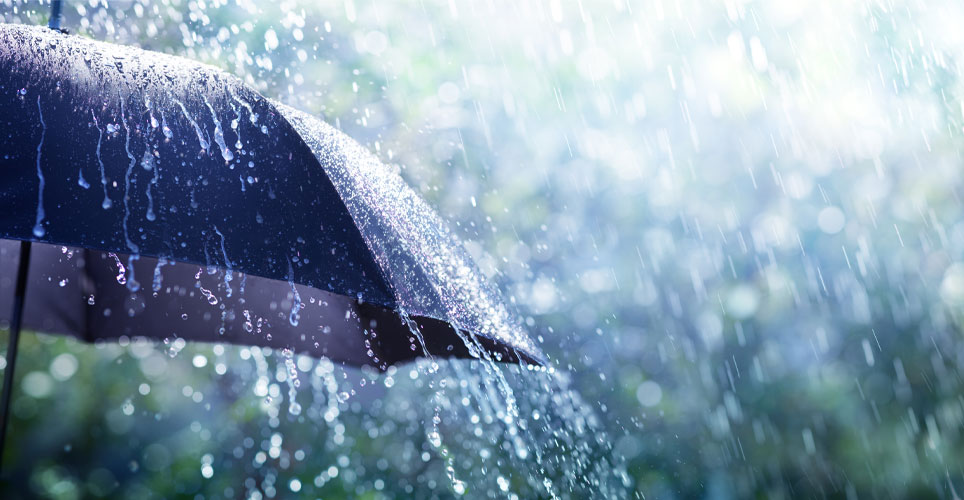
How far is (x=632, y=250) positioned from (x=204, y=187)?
4.91m

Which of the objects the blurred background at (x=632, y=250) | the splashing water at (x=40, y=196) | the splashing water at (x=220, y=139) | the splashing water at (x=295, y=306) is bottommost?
the blurred background at (x=632, y=250)

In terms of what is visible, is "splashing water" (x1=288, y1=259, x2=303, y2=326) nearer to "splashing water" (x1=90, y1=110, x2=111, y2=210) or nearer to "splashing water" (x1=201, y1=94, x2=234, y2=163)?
"splashing water" (x1=201, y1=94, x2=234, y2=163)

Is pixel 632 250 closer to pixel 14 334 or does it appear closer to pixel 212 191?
pixel 14 334

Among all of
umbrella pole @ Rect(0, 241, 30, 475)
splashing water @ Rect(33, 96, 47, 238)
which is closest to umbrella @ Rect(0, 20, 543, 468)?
splashing water @ Rect(33, 96, 47, 238)

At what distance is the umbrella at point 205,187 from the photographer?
3.77 feet

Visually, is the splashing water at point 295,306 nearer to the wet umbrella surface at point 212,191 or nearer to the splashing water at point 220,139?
the wet umbrella surface at point 212,191

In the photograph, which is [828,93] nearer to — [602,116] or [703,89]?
[703,89]

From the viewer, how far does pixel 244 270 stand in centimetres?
120

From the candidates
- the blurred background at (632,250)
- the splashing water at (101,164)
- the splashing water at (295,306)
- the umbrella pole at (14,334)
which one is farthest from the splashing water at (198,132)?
the blurred background at (632,250)

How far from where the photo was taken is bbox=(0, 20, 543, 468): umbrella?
3.77ft

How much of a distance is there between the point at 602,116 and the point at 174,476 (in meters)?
3.92

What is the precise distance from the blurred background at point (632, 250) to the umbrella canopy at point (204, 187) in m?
3.96

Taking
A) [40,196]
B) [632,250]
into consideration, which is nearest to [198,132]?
[40,196]

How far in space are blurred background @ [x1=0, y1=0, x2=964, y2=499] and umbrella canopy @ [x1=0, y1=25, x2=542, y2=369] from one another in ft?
13.0
